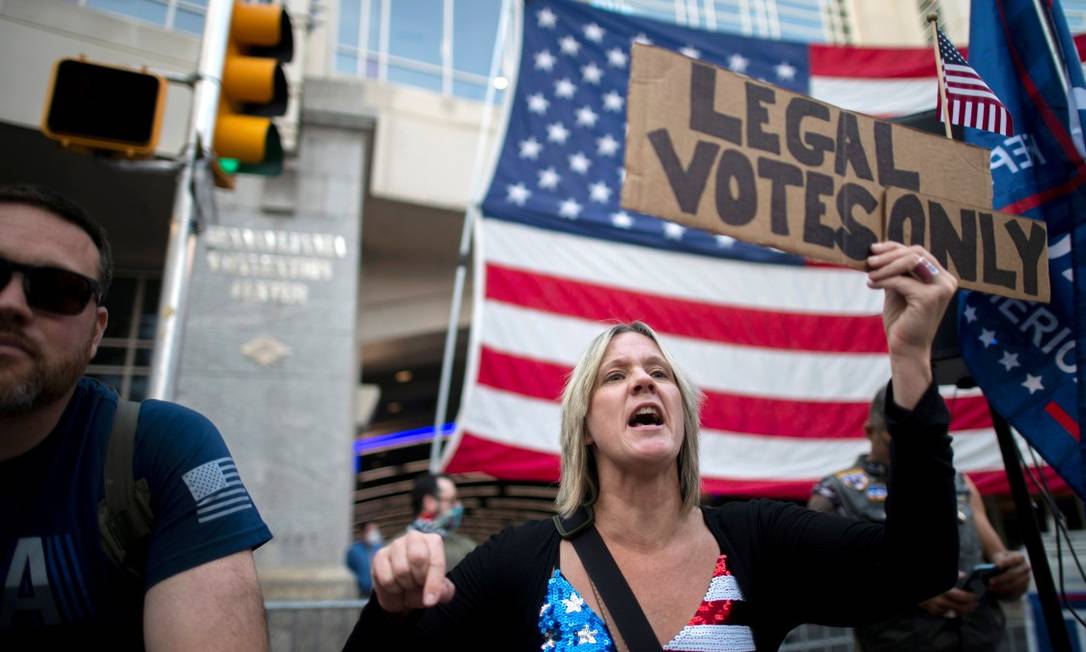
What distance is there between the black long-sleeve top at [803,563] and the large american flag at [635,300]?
184 inches

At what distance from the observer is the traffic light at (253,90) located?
15.3 ft

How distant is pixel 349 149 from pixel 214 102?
532 centimetres

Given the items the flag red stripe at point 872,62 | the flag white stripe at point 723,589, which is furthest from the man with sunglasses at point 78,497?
the flag red stripe at point 872,62

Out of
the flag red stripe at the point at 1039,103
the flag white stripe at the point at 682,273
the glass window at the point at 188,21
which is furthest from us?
the glass window at the point at 188,21

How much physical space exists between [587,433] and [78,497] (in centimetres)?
138

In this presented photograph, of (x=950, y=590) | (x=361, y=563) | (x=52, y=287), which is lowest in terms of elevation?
(x=361, y=563)

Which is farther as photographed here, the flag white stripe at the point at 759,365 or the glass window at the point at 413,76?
the glass window at the point at 413,76

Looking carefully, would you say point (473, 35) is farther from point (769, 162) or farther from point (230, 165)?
point (769, 162)

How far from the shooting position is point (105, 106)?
4223 millimetres

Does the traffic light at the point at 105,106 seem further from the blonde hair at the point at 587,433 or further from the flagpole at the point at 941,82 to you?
the flagpole at the point at 941,82

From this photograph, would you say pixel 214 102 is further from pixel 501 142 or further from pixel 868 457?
pixel 868 457

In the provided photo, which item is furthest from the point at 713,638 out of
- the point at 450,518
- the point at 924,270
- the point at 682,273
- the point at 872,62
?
the point at 872,62

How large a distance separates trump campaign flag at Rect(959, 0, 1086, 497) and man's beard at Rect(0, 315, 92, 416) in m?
2.85

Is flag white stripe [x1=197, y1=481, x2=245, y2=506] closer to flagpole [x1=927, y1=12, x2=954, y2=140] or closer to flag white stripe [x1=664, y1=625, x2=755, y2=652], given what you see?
flag white stripe [x1=664, y1=625, x2=755, y2=652]
